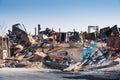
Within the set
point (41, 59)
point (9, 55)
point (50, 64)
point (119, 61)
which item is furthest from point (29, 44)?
point (119, 61)

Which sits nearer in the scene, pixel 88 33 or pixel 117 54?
pixel 117 54

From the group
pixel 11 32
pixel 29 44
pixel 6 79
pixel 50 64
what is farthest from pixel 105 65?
pixel 11 32

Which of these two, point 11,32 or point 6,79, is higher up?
point 11,32

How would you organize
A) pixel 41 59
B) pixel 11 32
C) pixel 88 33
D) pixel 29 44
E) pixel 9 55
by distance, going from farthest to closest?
1. pixel 88 33
2. pixel 11 32
3. pixel 29 44
4. pixel 9 55
5. pixel 41 59

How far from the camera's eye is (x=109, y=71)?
21.2 meters

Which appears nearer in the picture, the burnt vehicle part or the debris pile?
the burnt vehicle part

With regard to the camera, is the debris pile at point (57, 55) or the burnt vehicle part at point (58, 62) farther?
the debris pile at point (57, 55)

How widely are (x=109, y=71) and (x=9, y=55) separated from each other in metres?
11.4

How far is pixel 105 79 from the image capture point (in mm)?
17125

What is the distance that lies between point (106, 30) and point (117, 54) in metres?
11.4

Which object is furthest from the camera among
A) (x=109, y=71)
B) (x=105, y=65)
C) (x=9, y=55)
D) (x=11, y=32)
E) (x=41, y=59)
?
(x=11, y=32)

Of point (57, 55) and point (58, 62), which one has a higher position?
point (57, 55)

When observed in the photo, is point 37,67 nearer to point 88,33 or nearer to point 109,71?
point 109,71

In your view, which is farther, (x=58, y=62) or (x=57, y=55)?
(x=57, y=55)
